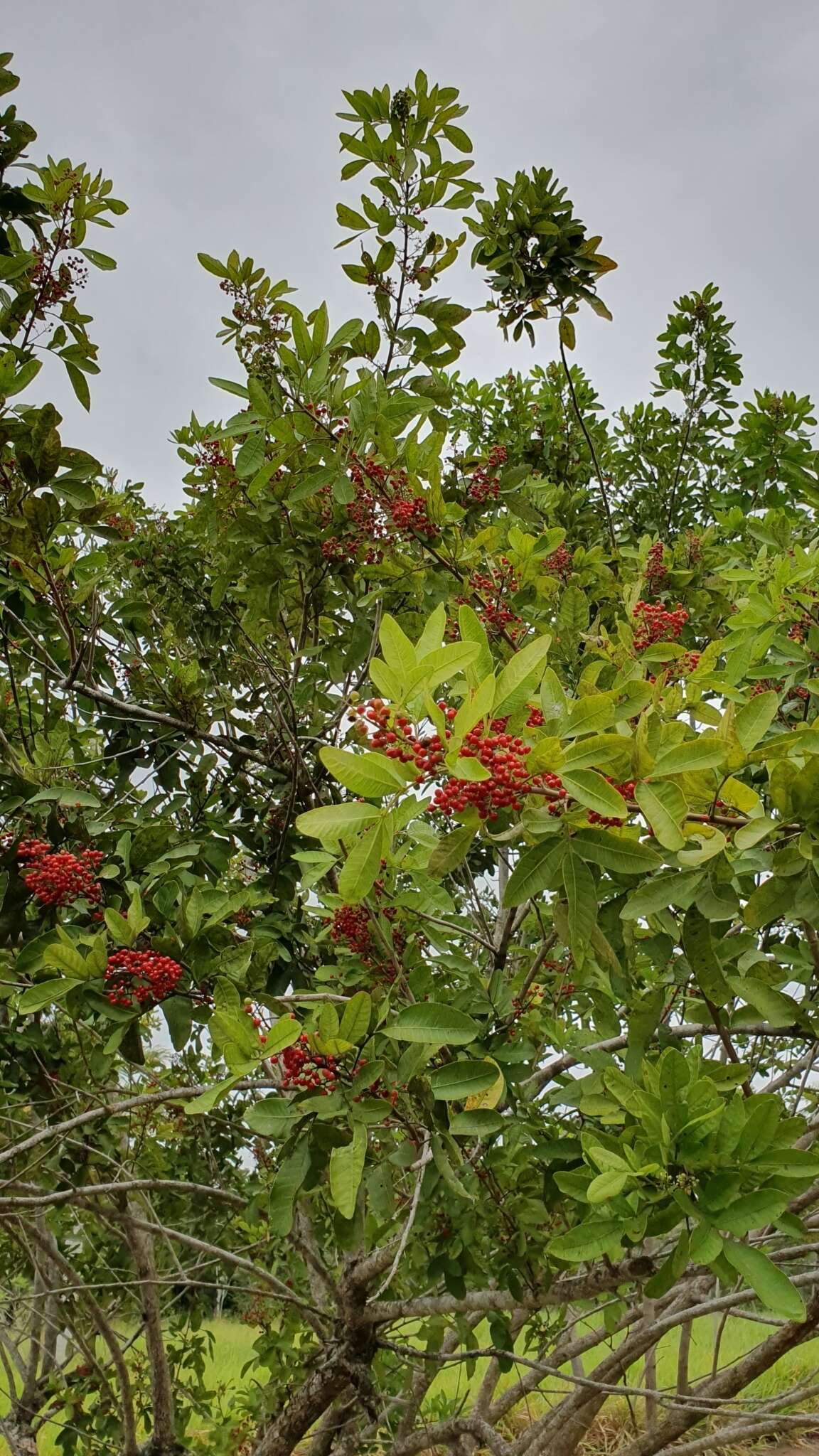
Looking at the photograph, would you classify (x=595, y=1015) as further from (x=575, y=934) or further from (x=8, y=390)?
(x=8, y=390)

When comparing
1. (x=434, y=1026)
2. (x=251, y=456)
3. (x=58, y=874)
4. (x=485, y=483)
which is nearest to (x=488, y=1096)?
(x=434, y=1026)

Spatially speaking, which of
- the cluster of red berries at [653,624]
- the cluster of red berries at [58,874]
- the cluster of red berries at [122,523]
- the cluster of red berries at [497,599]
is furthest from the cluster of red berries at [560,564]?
the cluster of red berries at [58,874]

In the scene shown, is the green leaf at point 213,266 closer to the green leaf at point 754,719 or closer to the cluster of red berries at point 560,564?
the cluster of red berries at point 560,564

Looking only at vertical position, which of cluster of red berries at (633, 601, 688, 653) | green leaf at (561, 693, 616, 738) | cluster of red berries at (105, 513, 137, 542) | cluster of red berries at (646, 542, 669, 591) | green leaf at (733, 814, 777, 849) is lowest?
green leaf at (733, 814, 777, 849)

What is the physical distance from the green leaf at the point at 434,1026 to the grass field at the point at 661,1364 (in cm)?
410

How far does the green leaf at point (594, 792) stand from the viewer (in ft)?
4.15

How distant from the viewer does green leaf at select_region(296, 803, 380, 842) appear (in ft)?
4.24

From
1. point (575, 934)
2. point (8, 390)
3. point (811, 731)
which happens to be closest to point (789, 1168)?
point (575, 934)

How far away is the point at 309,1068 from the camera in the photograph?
1690mm

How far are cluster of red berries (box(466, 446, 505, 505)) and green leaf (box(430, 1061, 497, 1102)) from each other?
2.06 meters

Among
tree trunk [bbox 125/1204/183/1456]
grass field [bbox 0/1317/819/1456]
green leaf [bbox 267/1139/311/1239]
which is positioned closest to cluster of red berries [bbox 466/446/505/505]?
green leaf [bbox 267/1139/311/1239]

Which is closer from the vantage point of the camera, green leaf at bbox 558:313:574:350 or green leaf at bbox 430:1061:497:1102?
green leaf at bbox 430:1061:497:1102

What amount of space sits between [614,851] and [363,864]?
374 mm

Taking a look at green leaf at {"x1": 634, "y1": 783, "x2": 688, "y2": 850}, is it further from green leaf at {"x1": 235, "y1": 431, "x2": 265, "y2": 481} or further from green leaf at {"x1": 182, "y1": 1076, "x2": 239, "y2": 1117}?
green leaf at {"x1": 235, "y1": 431, "x2": 265, "y2": 481}
